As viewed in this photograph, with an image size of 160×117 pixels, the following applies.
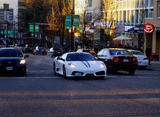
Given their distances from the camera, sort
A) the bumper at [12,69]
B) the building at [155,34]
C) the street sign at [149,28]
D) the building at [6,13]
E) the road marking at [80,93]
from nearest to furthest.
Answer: the road marking at [80,93] → the bumper at [12,69] → the street sign at [149,28] → the building at [155,34] → the building at [6,13]

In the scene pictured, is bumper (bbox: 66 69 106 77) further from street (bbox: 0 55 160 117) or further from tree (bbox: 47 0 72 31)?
tree (bbox: 47 0 72 31)

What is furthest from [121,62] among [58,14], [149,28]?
[58,14]

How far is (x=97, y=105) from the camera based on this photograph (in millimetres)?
10961

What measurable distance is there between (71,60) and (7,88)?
542cm

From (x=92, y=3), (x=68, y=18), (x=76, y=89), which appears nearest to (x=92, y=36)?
(x=92, y=3)

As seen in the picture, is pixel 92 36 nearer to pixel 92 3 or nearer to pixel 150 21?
pixel 92 3

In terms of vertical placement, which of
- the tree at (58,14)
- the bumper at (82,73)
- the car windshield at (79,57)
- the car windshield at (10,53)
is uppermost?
the tree at (58,14)

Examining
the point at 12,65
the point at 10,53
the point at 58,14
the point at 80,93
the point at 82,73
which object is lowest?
the point at 80,93

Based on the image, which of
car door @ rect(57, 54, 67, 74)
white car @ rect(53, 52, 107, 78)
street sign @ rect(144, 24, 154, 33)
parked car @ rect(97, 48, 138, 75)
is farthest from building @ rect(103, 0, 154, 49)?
white car @ rect(53, 52, 107, 78)

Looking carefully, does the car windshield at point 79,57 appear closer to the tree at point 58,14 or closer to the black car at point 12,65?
the black car at point 12,65

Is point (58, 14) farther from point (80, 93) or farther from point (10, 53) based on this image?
point (80, 93)

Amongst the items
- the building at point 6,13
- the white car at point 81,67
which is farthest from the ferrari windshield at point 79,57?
the building at point 6,13

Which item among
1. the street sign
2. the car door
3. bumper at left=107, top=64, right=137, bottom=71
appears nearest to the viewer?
the car door

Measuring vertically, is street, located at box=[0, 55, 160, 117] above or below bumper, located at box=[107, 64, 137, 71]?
below
